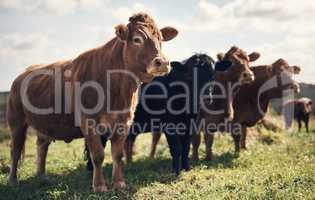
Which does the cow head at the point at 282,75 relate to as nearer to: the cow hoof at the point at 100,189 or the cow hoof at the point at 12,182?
the cow hoof at the point at 100,189

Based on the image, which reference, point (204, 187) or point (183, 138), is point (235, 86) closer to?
point (183, 138)

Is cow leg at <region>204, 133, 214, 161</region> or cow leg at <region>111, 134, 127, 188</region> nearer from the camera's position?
cow leg at <region>111, 134, 127, 188</region>

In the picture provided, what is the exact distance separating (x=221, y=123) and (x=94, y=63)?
4525mm

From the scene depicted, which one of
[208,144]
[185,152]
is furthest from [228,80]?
[185,152]

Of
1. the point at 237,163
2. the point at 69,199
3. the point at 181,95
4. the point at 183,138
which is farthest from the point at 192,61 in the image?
the point at 69,199

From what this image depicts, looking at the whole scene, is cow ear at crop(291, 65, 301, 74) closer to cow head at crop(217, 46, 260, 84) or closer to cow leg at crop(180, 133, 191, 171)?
cow head at crop(217, 46, 260, 84)

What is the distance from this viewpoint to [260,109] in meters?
12.4

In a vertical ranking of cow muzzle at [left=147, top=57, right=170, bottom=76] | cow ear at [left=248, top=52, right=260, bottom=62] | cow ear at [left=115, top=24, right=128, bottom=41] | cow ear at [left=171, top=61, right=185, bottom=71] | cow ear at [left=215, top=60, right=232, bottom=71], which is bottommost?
cow muzzle at [left=147, top=57, right=170, bottom=76]

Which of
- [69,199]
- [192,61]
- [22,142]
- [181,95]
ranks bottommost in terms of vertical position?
[69,199]

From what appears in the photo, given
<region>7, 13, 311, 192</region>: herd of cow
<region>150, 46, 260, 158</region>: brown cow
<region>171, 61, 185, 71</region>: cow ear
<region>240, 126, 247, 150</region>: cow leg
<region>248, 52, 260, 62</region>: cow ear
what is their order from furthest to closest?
<region>248, 52, 260, 62</region>: cow ear, <region>240, 126, 247, 150</region>: cow leg, <region>150, 46, 260, 158</region>: brown cow, <region>171, 61, 185, 71</region>: cow ear, <region>7, 13, 311, 192</region>: herd of cow

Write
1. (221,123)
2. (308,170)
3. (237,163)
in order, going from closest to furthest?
(308,170) < (237,163) < (221,123)

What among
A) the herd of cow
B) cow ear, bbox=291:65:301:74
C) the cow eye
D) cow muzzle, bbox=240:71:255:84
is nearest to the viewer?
the cow eye

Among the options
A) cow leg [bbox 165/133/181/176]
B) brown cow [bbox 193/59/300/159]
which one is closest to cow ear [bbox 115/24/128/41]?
cow leg [bbox 165/133/181/176]

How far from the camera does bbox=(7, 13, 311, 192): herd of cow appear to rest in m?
6.84
